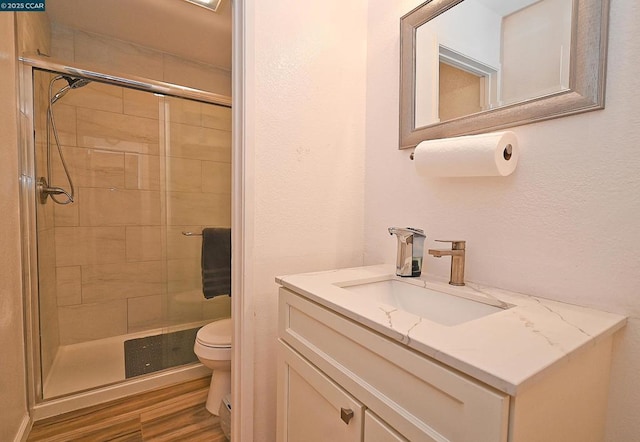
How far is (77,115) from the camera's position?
2.01 m

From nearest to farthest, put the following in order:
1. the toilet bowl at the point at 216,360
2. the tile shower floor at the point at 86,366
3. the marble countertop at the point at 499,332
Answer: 1. the marble countertop at the point at 499,332
2. the toilet bowl at the point at 216,360
3. the tile shower floor at the point at 86,366

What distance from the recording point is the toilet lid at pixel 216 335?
4.99ft

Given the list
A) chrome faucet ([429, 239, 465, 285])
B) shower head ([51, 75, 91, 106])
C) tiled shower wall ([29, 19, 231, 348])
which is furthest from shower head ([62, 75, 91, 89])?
chrome faucet ([429, 239, 465, 285])

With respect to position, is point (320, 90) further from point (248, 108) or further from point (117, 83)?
A: point (117, 83)

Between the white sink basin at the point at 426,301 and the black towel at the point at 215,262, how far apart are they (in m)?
1.30

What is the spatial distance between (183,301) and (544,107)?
2.44 meters

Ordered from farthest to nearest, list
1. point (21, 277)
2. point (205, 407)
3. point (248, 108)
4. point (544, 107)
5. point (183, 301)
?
1. point (183, 301)
2. point (205, 407)
3. point (21, 277)
4. point (248, 108)
5. point (544, 107)

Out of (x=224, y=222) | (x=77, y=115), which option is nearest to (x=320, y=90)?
(x=224, y=222)

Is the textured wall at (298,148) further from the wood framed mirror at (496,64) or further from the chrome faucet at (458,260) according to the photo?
the chrome faucet at (458,260)

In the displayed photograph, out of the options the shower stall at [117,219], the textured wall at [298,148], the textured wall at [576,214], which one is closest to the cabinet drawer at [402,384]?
the textured wall at [298,148]

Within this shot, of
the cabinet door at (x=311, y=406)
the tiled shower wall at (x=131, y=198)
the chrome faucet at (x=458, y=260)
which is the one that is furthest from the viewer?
the tiled shower wall at (x=131, y=198)

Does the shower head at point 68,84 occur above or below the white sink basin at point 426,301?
above

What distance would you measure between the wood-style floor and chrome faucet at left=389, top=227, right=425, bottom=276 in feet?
3.78

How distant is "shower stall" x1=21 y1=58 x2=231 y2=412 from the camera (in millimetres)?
1654
